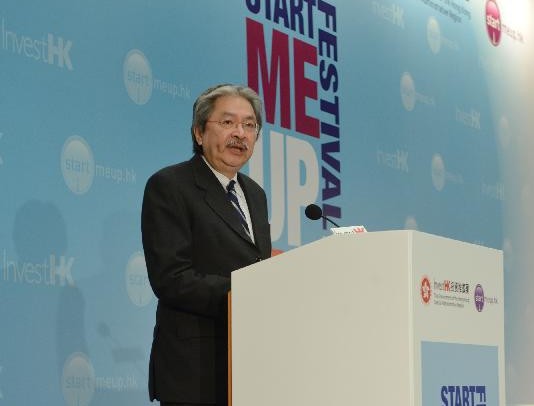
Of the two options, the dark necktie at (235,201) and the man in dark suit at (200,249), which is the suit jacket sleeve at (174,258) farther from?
the dark necktie at (235,201)

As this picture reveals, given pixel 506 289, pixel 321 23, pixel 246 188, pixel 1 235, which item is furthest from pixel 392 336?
pixel 506 289

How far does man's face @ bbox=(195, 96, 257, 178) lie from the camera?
309 centimetres

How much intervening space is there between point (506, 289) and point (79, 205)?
167 inches

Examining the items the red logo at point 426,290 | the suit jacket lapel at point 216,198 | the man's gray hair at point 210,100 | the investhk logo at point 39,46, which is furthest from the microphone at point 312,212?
the investhk logo at point 39,46

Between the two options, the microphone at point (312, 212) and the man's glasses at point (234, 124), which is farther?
the man's glasses at point (234, 124)

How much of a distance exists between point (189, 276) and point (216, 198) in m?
0.33

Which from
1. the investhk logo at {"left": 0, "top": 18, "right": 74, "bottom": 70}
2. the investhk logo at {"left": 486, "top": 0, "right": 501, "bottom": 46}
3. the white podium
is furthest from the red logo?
the investhk logo at {"left": 486, "top": 0, "right": 501, "bottom": 46}

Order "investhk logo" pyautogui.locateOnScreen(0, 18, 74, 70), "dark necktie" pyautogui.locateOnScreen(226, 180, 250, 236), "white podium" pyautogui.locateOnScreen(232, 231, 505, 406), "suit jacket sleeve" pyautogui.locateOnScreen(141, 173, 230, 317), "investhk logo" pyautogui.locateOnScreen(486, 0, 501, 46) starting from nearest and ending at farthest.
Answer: "white podium" pyautogui.locateOnScreen(232, 231, 505, 406) < "suit jacket sleeve" pyautogui.locateOnScreen(141, 173, 230, 317) < "dark necktie" pyautogui.locateOnScreen(226, 180, 250, 236) < "investhk logo" pyautogui.locateOnScreen(0, 18, 74, 70) < "investhk logo" pyautogui.locateOnScreen(486, 0, 501, 46)

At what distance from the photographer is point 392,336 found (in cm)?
235

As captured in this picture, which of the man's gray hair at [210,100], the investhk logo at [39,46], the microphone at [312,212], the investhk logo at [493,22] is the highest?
the investhk logo at [493,22]

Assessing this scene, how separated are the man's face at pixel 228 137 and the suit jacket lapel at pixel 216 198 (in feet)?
0.23

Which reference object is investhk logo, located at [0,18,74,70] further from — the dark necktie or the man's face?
the dark necktie

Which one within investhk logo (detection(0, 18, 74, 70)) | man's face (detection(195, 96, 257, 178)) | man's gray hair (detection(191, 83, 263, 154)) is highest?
investhk logo (detection(0, 18, 74, 70))

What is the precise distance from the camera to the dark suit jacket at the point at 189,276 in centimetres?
273
